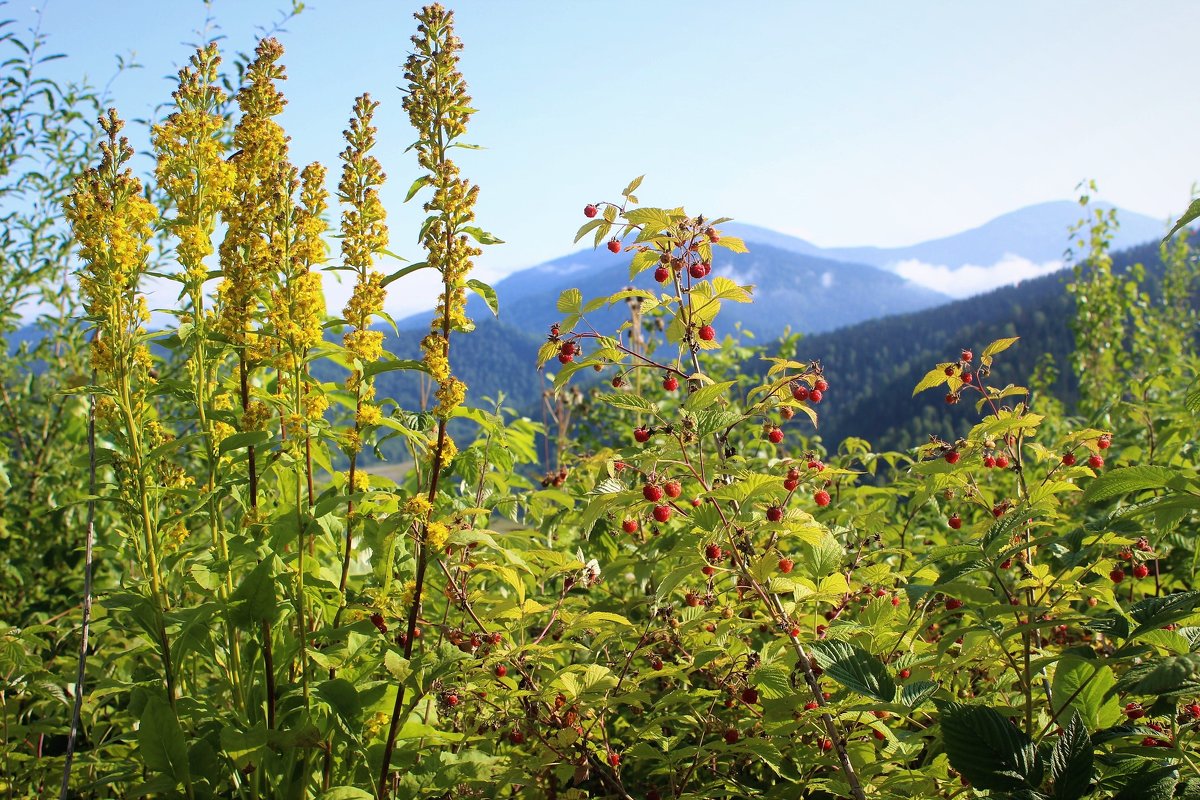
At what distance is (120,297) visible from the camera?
197 cm

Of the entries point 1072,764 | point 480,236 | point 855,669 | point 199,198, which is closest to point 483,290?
point 480,236

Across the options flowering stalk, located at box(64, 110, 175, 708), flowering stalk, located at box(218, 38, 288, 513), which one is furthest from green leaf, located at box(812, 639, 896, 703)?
flowering stalk, located at box(64, 110, 175, 708)

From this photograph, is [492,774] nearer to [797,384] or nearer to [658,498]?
[658,498]

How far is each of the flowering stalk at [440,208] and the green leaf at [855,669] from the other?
91 centimetres

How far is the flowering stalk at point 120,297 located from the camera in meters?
1.93

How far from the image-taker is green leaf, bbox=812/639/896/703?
4.61 feet

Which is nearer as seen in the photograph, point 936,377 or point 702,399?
point 702,399

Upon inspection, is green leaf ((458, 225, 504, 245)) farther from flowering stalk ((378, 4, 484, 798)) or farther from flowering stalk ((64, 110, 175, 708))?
flowering stalk ((64, 110, 175, 708))

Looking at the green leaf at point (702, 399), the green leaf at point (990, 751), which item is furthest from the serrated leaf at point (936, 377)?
the green leaf at point (990, 751)

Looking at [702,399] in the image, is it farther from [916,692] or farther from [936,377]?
[936,377]

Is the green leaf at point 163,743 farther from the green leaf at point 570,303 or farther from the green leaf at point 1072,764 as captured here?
the green leaf at point 1072,764

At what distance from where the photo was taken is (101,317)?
78.0 inches

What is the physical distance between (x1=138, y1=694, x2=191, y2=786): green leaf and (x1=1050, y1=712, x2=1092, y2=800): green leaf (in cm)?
192

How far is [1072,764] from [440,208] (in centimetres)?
165
